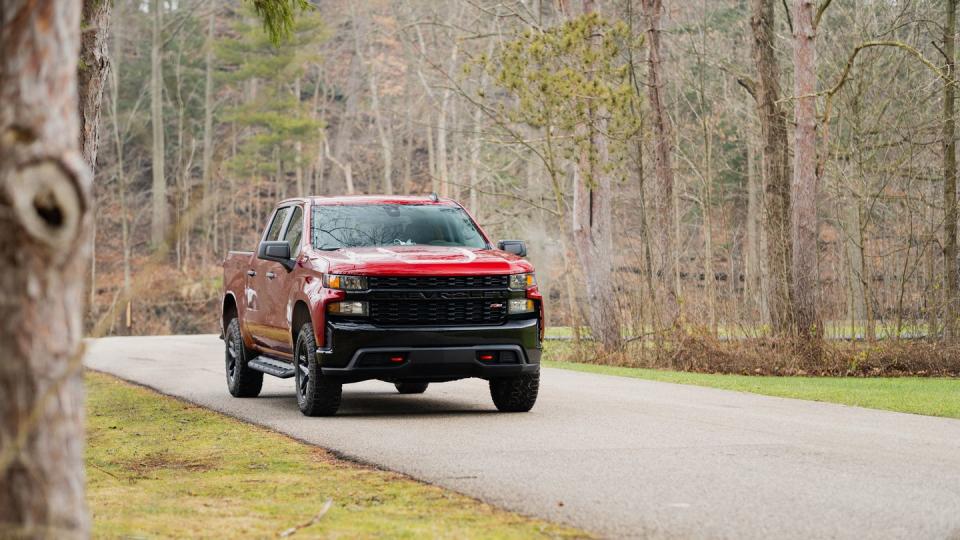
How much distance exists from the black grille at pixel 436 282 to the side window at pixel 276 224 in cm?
326

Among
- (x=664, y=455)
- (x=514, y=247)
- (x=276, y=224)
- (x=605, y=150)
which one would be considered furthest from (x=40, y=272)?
(x=605, y=150)

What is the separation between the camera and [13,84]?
3.67 metres

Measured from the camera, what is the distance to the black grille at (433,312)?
1245 cm

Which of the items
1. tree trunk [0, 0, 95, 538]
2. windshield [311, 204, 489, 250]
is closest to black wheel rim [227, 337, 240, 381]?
windshield [311, 204, 489, 250]

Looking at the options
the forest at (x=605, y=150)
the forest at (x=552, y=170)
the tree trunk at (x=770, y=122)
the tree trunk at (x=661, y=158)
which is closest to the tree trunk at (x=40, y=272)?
the forest at (x=552, y=170)

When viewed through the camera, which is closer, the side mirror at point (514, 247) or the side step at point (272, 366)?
the side mirror at point (514, 247)

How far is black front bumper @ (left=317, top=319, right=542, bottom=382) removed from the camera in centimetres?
1230

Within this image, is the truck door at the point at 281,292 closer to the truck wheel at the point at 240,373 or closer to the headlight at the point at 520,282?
the truck wheel at the point at 240,373

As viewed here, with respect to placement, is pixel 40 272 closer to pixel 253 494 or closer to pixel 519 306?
pixel 253 494

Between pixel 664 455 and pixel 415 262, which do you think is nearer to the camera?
pixel 664 455

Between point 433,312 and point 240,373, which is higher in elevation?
point 433,312

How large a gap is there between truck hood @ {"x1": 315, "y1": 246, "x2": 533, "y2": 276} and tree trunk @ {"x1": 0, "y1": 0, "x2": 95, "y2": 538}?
8.67 m

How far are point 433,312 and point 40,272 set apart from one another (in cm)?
897

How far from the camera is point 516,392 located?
13430mm
